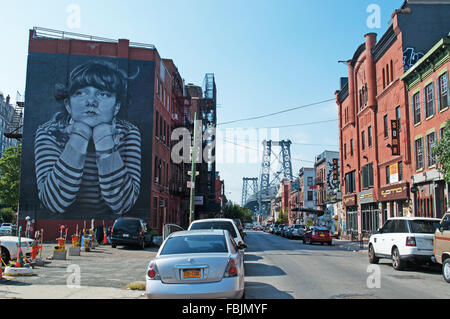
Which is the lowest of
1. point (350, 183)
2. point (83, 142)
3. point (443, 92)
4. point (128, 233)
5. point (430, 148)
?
point (128, 233)

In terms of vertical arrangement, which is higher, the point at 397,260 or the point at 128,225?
the point at 128,225

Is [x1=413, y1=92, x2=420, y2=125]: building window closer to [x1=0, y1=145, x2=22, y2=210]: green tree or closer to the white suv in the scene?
the white suv

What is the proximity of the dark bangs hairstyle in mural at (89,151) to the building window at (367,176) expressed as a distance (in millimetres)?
19431

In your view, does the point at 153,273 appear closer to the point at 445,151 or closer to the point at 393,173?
the point at 445,151

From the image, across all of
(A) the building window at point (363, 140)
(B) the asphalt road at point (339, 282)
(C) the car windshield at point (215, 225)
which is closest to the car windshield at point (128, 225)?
(C) the car windshield at point (215, 225)

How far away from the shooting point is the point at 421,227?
47.5ft

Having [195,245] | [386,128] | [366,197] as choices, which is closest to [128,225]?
[195,245]

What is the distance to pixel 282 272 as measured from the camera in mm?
13680

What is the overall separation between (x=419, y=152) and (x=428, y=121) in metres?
2.46

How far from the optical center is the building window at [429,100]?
2519 cm

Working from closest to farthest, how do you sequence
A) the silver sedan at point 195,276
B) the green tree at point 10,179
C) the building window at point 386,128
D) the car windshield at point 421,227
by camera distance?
1. the silver sedan at point 195,276
2. the car windshield at point 421,227
3. the building window at point 386,128
4. the green tree at point 10,179

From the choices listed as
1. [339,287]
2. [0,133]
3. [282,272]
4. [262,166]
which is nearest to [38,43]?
[282,272]

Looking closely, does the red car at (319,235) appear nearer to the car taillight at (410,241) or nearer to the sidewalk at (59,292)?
the car taillight at (410,241)
